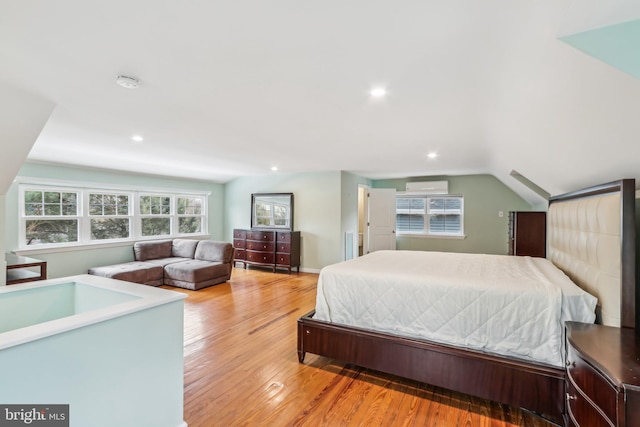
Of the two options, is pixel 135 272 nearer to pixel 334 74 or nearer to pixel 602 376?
pixel 334 74

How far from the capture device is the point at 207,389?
2195 millimetres

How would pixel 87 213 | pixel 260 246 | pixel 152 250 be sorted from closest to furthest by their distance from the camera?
pixel 87 213
pixel 152 250
pixel 260 246

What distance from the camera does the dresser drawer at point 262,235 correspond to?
6.34 meters

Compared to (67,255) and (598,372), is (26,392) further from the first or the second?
(67,255)

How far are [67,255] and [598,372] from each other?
20.5ft

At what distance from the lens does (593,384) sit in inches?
49.4

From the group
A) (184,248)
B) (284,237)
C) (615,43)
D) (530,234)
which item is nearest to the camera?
(615,43)

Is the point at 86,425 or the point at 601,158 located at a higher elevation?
the point at 601,158

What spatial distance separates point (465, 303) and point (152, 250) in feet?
18.1

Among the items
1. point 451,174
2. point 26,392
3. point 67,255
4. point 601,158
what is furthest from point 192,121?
point 451,174

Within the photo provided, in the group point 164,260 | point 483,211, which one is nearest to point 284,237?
point 164,260

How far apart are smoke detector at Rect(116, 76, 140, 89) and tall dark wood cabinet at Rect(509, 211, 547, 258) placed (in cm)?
455

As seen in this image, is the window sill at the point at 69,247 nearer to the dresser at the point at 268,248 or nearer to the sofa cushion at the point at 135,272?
the sofa cushion at the point at 135,272

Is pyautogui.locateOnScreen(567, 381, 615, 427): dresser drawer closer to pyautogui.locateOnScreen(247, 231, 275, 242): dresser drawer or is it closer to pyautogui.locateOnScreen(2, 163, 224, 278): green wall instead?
pyautogui.locateOnScreen(247, 231, 275, 242): dresser drawer
